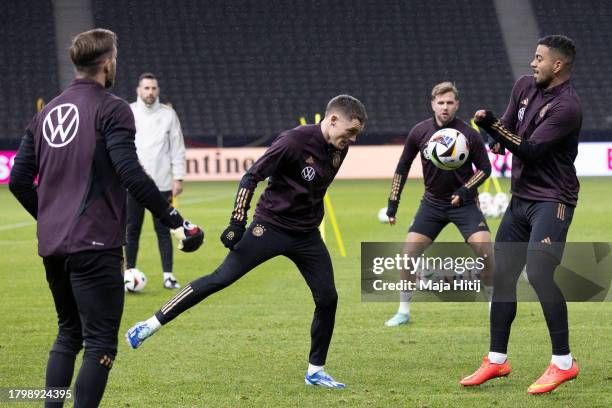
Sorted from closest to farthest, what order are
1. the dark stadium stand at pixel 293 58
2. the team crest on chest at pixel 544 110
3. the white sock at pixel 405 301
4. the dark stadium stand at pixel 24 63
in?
the team crest on chest at pixel 544 110
the white sock at pixel 405 301
the dark stadium stand at pixel 24 63
the dark stadium stand at pixel 293 58

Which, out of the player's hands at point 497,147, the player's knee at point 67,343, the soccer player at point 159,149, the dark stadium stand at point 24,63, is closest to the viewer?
the player's knee at point 67,343

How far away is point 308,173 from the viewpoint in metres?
6.38

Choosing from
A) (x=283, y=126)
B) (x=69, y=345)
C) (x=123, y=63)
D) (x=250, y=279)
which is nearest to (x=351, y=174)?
(x=283, y=126)

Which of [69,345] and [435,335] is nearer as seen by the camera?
[69,345]

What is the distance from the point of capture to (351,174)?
1170 inches

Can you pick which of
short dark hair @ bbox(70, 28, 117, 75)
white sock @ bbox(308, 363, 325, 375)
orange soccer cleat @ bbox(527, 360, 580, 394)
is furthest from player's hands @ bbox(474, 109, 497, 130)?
short dark hair @ bbox(70, 28, 117, 75)

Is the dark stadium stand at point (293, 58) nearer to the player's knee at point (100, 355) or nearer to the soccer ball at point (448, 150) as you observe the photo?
the soccer ball at point (448, 150)

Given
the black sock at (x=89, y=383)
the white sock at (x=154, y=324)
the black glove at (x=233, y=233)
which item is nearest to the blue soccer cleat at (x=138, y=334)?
the white sock at (x=154, y=324)

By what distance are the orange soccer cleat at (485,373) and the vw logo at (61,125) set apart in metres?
2.96

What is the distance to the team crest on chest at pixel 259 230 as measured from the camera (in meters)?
6.52

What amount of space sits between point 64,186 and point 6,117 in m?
29.1

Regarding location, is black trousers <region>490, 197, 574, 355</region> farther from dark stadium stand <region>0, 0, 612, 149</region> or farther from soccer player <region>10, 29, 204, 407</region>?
dark stadium stand <region>0, 0, 612, 149</region>

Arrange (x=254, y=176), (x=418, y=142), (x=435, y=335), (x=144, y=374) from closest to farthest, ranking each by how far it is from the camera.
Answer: (x=254, y=176) → (x=144, y=374) → (x=435, y=335) → (x=418, y=142)

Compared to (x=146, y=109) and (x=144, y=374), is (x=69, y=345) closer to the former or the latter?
(x=144, y=374)
